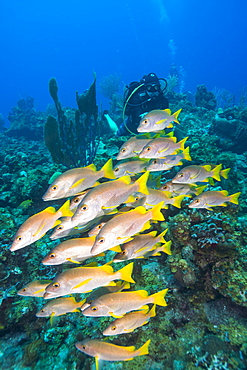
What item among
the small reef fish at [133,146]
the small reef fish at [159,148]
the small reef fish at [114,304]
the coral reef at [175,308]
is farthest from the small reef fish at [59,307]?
the small reef fish at [133,146]

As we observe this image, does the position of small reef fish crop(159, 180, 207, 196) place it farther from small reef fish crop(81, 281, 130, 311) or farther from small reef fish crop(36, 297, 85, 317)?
small reef fish crop(36, 297, 85, 317)

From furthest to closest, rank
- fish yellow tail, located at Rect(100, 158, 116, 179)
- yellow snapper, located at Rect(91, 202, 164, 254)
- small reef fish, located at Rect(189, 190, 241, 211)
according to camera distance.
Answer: small reef fish, located at Rect(189, 190, 241, 211), fish yellow tail, located at Rect(100, 158, 116, 179), yellow snapper, located at Rect(91, 202, 164, 254)

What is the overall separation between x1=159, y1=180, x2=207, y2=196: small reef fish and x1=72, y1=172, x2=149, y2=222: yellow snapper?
47.4 inches

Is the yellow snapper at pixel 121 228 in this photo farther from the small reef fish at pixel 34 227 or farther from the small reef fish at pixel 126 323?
the small reef fish at pixel 126 323

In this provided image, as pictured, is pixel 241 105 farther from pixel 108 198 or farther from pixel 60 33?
pixel 60 33

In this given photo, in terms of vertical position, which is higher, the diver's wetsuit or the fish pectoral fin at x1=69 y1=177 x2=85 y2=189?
the diver's wetsuit

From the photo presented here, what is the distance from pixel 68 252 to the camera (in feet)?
7.52

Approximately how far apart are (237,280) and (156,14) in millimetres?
198381

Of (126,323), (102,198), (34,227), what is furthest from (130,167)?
(126,323)

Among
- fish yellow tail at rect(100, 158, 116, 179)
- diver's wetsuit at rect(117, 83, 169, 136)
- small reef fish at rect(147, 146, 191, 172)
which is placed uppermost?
diver's wetsuit at rect(117, 83, 169, 136)

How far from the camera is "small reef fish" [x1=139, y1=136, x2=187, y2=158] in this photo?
3.14m

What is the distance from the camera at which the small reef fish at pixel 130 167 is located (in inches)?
134

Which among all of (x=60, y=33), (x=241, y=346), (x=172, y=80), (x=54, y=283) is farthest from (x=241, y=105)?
(x=60, y=33)

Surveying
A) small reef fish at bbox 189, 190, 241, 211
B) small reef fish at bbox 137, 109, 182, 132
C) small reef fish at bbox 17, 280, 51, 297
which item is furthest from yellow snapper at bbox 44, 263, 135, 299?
small reef fish at bbox 137, 109, 182, 132
